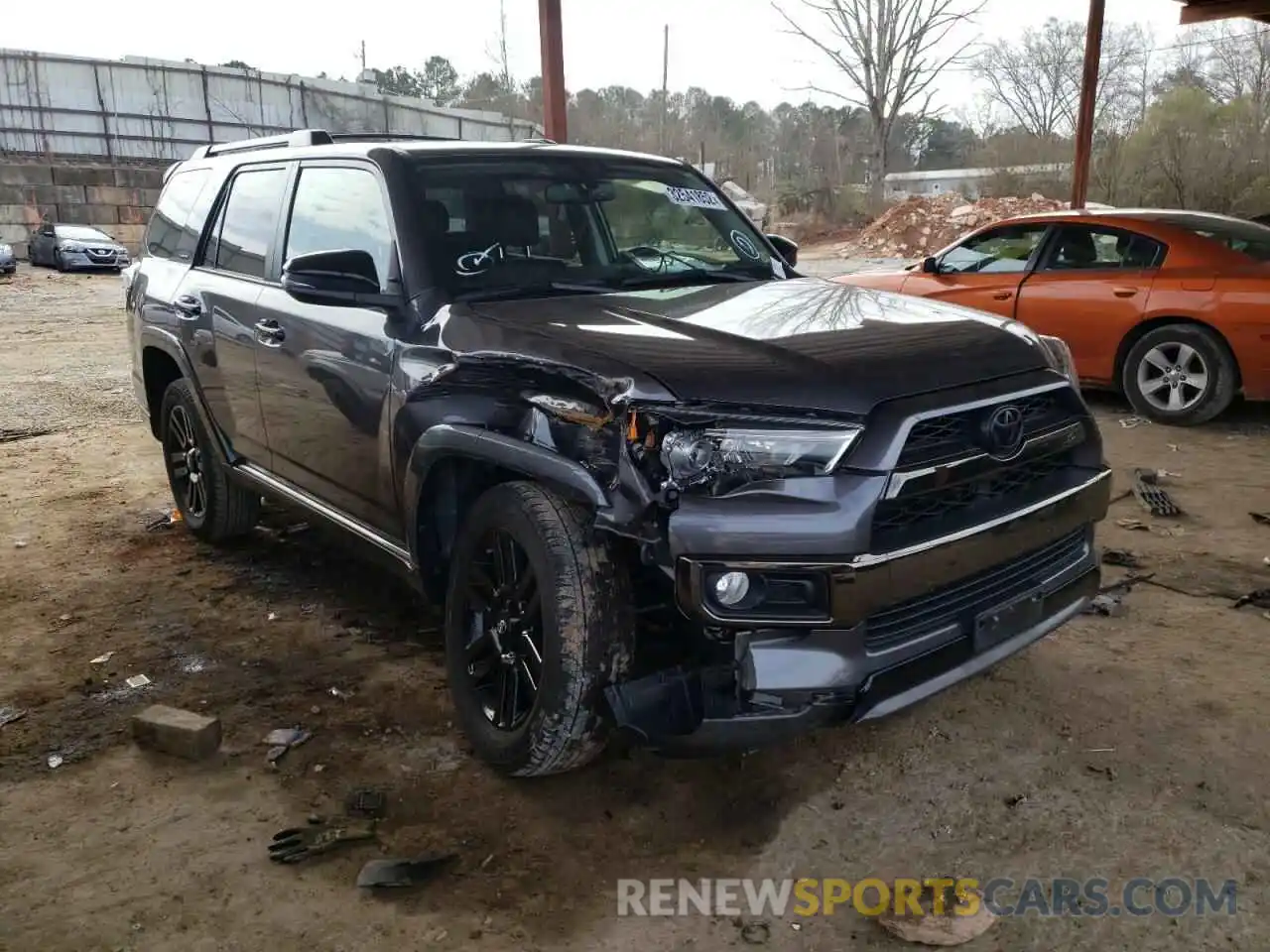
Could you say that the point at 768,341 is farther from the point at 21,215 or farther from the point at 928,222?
the point at 21,215

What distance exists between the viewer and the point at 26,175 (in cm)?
2798

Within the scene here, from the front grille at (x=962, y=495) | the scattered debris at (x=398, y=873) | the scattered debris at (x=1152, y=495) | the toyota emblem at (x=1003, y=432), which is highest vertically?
the toyota emblem at (x=1003, y=432)

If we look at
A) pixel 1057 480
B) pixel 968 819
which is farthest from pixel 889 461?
pixel 968 819

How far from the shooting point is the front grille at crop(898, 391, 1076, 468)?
8.27ft

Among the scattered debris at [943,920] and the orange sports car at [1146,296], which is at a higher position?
the orange sports car at [1146,296]

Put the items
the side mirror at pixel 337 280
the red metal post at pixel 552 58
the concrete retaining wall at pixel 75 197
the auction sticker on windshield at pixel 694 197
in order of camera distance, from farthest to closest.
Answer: the concrete retaining wall at pixel 75 197, the red metal post at pixel 552 58, the auction sticker on windshield at pixel 694 197, the side mirror at pixel 337 280

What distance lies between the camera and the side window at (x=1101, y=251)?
7.35 meters

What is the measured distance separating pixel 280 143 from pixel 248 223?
374 mm

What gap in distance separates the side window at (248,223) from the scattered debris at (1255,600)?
4.16m

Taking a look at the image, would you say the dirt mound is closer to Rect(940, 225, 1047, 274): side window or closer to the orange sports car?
Rect(940, 225, 1047, 274): side window

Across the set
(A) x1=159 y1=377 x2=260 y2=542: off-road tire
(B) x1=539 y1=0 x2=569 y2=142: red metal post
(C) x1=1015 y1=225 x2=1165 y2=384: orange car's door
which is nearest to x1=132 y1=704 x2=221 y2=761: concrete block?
(A) x1=159 y1=377 x2=260 y2=542: off-road tire

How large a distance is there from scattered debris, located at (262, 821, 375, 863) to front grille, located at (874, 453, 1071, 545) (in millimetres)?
1584

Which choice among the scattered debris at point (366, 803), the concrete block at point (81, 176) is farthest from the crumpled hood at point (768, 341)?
the concrete block at point (81, 176)

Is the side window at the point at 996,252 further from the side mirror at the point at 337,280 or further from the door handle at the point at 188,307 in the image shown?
the side mirror at the point at 337,280
